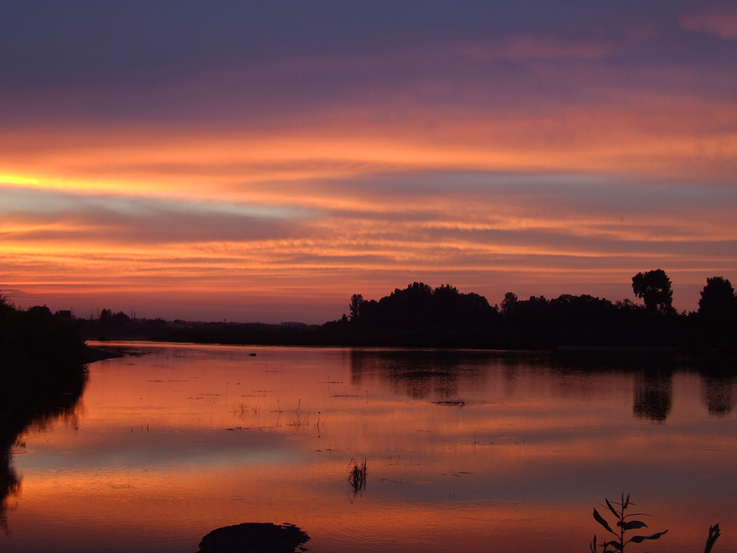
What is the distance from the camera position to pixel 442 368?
48875 mm

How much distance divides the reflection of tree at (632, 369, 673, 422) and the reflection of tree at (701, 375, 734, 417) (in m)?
1.57

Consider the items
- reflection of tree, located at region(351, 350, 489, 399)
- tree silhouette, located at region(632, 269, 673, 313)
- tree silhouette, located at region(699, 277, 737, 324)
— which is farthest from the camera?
tree silhouette, located at region(632, 269, 673, 313)

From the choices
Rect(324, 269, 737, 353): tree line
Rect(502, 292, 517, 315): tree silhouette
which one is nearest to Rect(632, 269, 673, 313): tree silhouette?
Rect(324, 269, 737, 353): tree line

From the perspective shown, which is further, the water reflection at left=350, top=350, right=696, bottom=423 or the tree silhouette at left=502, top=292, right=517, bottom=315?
the tree silhouette at left=502, top=292, right=517, bottom=315

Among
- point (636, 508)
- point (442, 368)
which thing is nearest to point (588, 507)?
point (636, 508)

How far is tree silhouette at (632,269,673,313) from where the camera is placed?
10306 cm

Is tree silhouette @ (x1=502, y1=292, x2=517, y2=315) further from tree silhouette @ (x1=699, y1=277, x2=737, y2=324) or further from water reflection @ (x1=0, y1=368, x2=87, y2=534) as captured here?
water reflection @ (x1=0, y1=368, x2=87, y2=534)

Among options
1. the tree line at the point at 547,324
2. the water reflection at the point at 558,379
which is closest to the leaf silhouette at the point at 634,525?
the water reflection at the point at 558,379

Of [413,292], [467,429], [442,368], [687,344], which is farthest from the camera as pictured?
[413,292]

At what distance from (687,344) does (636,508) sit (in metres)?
76.1

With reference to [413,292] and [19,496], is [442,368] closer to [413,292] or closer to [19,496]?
[19,496]

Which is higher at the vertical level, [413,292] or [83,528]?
[413,292]

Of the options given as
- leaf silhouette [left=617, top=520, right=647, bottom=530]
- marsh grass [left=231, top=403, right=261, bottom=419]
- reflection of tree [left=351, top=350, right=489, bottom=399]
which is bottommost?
marsh grass [left=231, top=403, right=261, bottom=419]

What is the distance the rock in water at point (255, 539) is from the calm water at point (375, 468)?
413 mm
